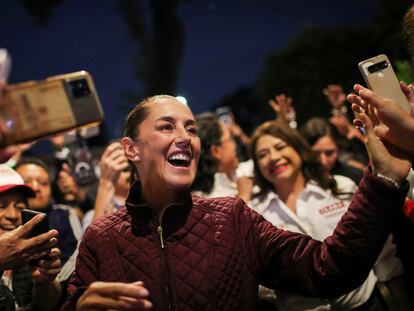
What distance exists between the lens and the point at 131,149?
2.33 meters

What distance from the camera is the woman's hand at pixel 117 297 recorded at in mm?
1450

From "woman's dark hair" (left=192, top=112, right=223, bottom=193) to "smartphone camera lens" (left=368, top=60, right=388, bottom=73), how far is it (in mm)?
2154

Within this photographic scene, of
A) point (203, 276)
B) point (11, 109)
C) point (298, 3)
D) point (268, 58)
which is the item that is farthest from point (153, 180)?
point (298, 3)

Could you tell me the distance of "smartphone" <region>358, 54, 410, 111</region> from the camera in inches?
65.3

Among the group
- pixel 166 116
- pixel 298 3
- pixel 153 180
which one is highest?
pixel 298 3

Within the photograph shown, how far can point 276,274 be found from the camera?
6.36 ft

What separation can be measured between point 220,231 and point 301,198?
4.61 feet

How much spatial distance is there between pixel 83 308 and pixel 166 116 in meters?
1.06

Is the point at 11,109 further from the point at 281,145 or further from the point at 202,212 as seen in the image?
the point at 281,145

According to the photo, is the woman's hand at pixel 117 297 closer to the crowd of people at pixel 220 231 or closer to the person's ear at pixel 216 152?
the crowd of people at pixel 220 231

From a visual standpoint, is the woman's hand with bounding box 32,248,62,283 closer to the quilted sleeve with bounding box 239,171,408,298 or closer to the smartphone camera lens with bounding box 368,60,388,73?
the quilted sleeve with bounding box 239,171,408,298

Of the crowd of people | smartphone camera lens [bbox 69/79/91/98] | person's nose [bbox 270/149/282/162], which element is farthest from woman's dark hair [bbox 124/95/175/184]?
person's nose [bbox 270/149/282/162]

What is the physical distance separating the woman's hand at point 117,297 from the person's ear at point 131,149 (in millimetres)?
915

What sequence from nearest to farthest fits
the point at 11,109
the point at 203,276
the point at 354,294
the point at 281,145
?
the point at 11,109 < the point at 203,276 < the point at 354,294 < the point at 281,145
